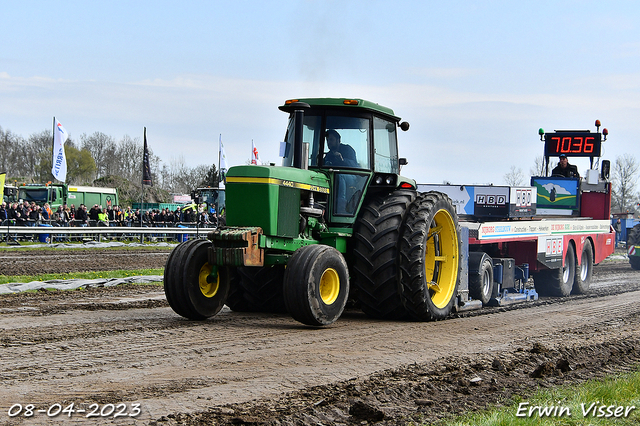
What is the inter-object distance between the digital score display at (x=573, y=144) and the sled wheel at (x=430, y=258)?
28.6 feet

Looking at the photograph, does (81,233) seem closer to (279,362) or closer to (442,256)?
(442,256)

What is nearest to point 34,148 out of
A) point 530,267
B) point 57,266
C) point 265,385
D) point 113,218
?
point 113,218

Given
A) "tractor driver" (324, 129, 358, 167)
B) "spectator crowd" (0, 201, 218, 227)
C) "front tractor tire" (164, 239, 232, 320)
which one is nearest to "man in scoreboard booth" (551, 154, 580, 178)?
"tractor driver" (324, 129, 358, 167)

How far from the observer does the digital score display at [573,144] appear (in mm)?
17688

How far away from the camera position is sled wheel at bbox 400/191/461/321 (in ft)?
29.8

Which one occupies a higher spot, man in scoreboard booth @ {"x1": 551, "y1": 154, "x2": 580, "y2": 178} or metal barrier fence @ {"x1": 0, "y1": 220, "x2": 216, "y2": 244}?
man in scoreboard booth @ {"x1": 551, "y1": 154, "x2": 580, "y2": 178}

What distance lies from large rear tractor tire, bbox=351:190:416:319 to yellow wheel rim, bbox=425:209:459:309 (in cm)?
115

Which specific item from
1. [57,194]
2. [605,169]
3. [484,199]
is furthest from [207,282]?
[57,194]

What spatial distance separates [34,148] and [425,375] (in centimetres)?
9491

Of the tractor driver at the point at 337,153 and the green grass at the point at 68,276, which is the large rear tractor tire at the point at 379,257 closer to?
the tractor driver at the point at 337,153

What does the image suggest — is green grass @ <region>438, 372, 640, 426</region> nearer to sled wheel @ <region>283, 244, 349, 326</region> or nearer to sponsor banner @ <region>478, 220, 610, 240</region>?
sled wheel @ <region>283, 244, 349, 326</region>

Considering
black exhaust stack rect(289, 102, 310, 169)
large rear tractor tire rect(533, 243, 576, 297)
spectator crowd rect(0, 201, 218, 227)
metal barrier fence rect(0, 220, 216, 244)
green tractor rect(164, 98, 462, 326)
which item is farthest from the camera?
→ spectator crowd rect(0, 201, 218, 227)

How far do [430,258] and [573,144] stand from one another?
927 cm

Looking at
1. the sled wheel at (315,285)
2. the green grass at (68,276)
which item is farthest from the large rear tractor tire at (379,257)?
the green grass at (68,276)
